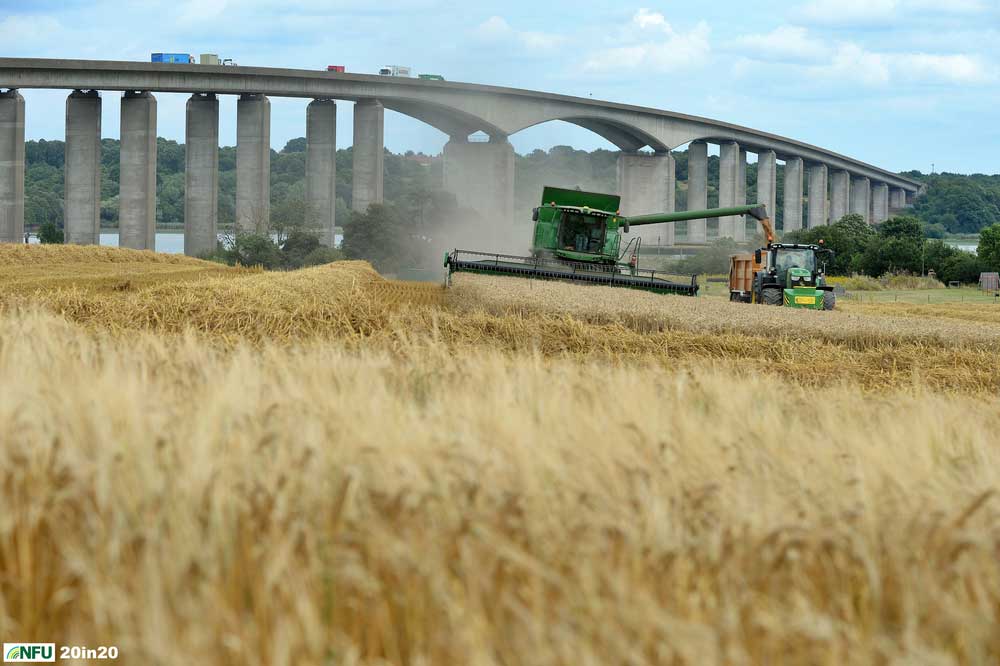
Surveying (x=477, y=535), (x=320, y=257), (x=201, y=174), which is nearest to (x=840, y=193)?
(x=320, y=257)

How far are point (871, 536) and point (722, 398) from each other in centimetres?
198

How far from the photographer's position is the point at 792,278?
31375mm

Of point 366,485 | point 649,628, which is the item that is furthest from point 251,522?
point 649,628

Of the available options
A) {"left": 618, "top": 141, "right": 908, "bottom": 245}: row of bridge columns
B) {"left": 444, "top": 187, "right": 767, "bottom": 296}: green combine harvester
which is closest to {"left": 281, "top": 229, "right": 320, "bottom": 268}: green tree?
{"left": 618, "top": 141, "right": 908, "bottom": 245}: row of bridge columns

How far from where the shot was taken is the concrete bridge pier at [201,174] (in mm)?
75000

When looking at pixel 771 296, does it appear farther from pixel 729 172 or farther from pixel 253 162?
pixel 729 172

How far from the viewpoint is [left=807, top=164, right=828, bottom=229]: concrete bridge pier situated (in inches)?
5261

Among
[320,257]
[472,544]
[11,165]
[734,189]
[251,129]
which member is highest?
[734,189]

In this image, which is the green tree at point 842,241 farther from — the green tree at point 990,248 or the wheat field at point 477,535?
the wheat field at point 477,535

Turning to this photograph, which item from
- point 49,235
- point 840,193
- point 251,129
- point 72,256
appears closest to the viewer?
point 72,256

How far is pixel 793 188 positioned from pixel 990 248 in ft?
147

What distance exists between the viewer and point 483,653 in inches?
94.2

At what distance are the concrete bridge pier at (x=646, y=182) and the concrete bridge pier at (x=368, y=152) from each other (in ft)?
98.4

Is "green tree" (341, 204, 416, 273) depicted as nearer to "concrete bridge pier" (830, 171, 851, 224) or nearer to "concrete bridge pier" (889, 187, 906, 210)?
"concrete bridge pier" (830, 171, 851, 224)
